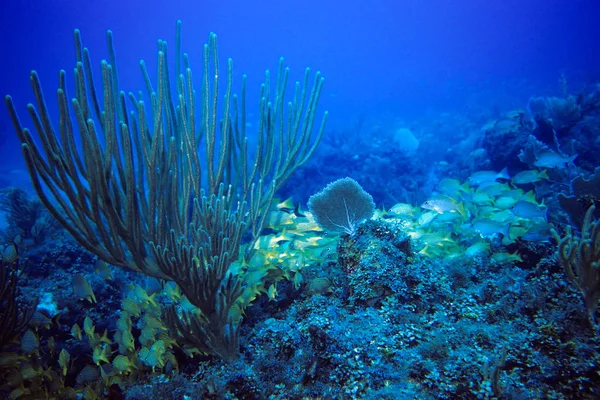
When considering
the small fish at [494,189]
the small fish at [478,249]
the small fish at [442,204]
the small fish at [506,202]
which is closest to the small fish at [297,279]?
the small fish at [478,249]

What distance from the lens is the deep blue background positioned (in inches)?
2383

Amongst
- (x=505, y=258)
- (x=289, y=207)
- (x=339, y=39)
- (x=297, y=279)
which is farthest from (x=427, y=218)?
(x=339, y=39)

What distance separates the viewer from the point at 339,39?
14588 cm

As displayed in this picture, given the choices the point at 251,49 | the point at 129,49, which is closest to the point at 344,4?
the point at 251,49

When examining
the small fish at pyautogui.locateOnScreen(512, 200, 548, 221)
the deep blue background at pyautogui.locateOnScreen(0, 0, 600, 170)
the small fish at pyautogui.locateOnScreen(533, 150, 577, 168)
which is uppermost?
the deep blue background at pyautogui.locateOnScreen(0, 0, 600, 170)

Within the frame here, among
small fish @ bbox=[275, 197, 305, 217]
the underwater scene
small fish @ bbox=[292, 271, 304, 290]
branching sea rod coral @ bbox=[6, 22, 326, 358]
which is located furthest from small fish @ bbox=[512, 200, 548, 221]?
branching sea rod coral @ bbox=[6, 22, 326, 358]

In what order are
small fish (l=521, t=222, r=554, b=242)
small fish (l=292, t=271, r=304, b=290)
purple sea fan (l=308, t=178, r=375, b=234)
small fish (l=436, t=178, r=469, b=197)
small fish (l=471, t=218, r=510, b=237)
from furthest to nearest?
small fish (l=436, t=178, r=469, b=197), small fish (l=471, t=218, r=510, b=237), purple sea fan (l=308, t=178, r=375, b=234), small fish (l=521, t=222, r=554, b=242), small fish (l=292, t=271, r=304, b=290)

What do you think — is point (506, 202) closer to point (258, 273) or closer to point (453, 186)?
point (453, 186)

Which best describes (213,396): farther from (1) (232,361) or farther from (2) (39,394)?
(2) (39,394)

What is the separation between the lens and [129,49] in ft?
340

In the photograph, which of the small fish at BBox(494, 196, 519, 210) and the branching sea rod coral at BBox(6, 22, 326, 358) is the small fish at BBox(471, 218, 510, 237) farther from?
the branching sea rod coral at BBox(6, 22, 326, 358)

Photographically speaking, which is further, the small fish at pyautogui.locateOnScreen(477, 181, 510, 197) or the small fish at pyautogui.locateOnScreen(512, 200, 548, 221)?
the small fish at pyautogui.locateOnScreen(477, 181, 510, 197)

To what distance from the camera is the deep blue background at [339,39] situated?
6053 centimetres

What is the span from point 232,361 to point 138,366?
37.5 inches
